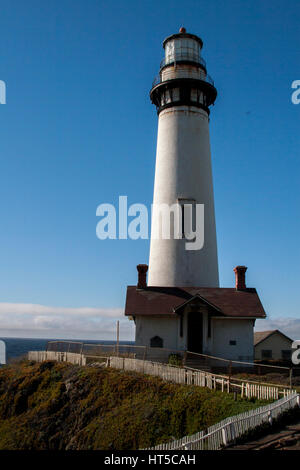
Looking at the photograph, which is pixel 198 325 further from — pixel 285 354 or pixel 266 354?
pixel 285 354

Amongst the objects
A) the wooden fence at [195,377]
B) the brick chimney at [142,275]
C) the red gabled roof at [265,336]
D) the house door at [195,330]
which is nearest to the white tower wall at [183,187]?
the brick chimney at [142,275]

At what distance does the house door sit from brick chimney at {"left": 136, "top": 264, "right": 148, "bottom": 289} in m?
3.64

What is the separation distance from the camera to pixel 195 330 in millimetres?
25500

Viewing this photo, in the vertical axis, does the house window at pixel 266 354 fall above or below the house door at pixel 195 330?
below

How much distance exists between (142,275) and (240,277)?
230 inches

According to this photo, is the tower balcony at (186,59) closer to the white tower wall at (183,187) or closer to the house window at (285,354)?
the white tower wall at (183,187)

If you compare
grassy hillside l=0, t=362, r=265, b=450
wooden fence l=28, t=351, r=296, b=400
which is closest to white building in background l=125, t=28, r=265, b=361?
wooden fence l=28, t=351, r=296, b=400

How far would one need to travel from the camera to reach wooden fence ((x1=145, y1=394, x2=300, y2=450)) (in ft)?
41.2

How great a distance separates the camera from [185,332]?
25172 mm

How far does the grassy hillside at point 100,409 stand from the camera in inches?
619

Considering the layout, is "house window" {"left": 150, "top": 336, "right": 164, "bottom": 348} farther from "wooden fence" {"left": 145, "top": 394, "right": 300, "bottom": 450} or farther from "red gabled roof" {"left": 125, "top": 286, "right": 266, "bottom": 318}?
"wooden fence" {"left": 145, "top": 394, "right": 300, "bottom": 450}

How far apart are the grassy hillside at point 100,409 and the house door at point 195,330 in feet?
18.0

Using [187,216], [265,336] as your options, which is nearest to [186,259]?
[187,216]
